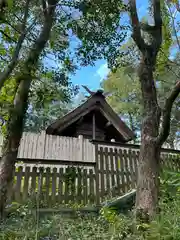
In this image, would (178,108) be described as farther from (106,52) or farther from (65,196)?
(65,196)

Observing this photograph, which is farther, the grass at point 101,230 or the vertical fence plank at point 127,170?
the vertical fence plank at point 127,170

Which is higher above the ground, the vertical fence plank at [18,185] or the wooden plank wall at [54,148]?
the wooden plank wall at [54,148]

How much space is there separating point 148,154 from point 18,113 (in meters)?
2.60

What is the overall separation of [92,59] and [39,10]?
5.59 ft

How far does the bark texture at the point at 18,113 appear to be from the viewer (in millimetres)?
4254

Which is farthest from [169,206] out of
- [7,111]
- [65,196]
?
[7,111]

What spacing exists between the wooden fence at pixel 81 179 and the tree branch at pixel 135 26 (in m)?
2.58

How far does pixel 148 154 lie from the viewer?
4.45m

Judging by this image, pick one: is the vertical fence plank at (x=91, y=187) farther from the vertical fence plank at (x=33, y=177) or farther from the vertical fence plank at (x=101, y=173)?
the vertical fence plank at (x=33, y=177)

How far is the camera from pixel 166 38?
7742mm

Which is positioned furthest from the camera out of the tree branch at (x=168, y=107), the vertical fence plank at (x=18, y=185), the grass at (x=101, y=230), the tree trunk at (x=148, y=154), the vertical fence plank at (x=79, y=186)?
the vertical fence plank at (x=79, y=186)

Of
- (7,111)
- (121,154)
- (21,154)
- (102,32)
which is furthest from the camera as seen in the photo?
(21,154)

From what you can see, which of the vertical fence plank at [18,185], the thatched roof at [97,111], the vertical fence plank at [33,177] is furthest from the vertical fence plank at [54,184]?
the thatched roof at [97,111]

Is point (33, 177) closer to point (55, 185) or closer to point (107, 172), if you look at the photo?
point (55, 185)
